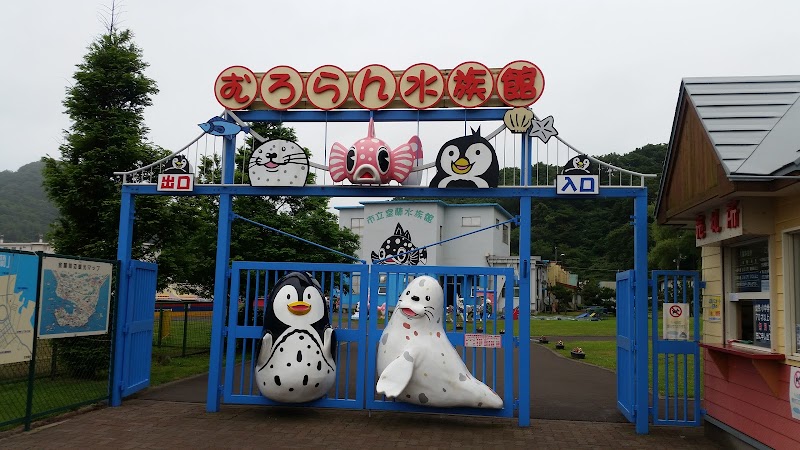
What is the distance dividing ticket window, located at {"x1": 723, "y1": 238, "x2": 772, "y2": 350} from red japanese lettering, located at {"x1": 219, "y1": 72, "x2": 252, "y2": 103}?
686cm

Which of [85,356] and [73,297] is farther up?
[73,297]

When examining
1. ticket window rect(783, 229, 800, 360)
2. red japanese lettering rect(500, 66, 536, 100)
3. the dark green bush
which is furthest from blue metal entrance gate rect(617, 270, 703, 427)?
the dark green bush

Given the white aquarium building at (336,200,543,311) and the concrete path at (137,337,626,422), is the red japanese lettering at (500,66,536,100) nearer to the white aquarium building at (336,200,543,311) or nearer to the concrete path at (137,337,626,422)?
the concrete path at (137,337,626,422)

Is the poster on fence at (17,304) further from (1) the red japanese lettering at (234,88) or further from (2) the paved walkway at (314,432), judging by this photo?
(1) the red japanese lettering at (234,88)

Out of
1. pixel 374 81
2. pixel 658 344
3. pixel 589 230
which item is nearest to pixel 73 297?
pixel 374 81

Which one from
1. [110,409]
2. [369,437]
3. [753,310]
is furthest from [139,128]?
[753,310]

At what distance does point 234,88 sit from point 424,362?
4877 millimetres

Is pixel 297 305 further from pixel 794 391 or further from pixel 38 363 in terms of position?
pixel 38 363

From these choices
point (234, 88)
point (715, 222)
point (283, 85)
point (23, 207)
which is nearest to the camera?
point (715, 222)

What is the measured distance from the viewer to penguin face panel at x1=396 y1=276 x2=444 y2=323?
Result: 313 inches

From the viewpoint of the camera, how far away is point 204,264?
50.0 ft

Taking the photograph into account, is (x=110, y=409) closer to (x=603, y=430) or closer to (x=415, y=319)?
(x=415, y=319)

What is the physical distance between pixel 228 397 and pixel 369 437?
231 centimetres

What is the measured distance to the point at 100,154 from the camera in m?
11.7
